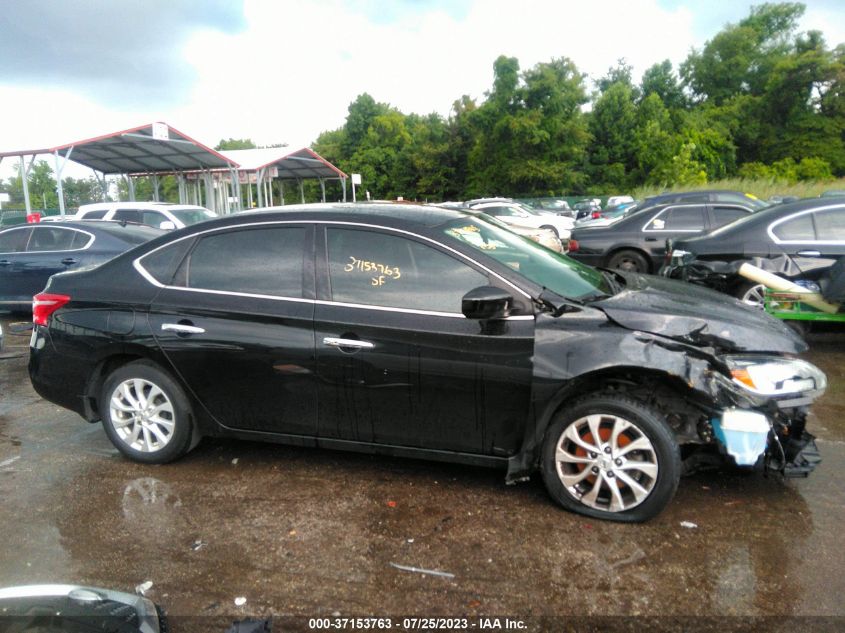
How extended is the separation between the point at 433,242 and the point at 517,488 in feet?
5.02

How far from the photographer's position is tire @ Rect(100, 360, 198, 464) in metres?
4.25

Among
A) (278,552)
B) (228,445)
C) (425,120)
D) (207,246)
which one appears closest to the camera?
(278,552)

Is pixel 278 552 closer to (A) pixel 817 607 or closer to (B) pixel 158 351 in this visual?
(B) pixel 158 351

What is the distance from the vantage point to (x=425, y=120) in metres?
74.4

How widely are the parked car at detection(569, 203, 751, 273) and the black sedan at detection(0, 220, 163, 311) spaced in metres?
7.19

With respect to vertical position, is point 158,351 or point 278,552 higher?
point 158,351

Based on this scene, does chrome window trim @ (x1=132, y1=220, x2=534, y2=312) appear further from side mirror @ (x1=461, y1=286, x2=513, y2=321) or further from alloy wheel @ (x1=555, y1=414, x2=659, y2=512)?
alloy wheel @ (x1=555, y1=414, x2=659, y2=512)

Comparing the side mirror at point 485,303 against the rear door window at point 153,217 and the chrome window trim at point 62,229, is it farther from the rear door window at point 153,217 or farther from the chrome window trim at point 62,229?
the rear door window at point 153,217

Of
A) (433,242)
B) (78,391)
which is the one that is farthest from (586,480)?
(78,391)

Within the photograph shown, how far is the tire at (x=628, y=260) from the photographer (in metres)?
11.2

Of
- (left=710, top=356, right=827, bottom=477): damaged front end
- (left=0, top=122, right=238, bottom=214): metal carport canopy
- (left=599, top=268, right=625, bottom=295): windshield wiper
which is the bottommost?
(left=710, top=356, right=827, bottom=477): damaged front end

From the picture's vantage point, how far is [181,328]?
13.6 feet

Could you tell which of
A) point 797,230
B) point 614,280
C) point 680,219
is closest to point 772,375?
point 614,280

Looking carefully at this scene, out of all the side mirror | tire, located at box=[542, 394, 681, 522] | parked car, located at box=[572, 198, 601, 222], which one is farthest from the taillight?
parked car, located at box=[572, 198, 601, 222]
